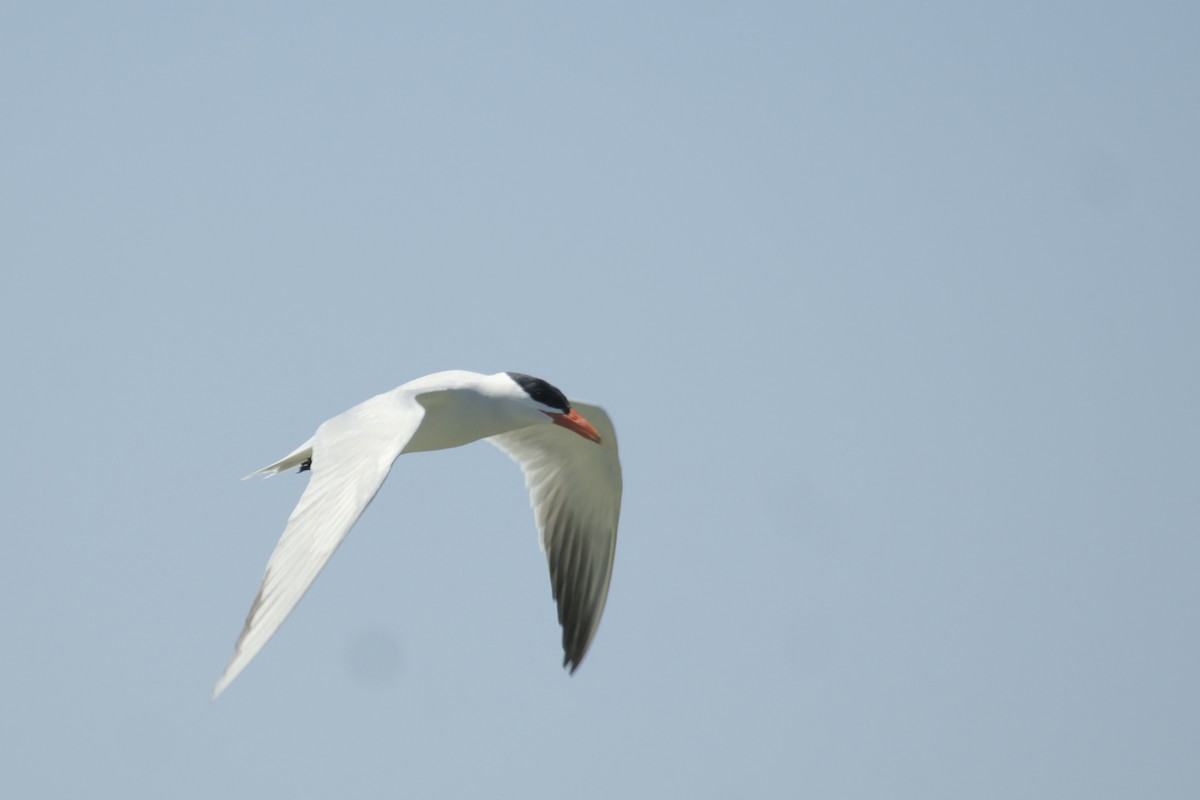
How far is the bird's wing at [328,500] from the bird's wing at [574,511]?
3.52 m

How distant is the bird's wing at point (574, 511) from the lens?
16.2 metres

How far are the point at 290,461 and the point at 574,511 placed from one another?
3.38 meters

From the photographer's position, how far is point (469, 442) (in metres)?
15.1

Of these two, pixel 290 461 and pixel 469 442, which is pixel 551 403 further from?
pixel 290 461

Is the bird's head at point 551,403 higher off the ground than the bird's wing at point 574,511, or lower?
higher

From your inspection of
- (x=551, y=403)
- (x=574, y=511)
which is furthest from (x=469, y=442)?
(x=574, y=511)

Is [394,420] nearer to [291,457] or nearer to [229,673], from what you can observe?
[291,457]

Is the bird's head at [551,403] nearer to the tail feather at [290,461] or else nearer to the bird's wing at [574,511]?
the bird's wing at [574,511]

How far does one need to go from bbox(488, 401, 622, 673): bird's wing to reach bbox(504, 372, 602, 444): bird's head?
3.50 ft

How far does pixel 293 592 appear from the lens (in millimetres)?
9562

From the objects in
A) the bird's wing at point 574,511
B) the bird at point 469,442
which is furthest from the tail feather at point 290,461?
the bird's wing at point 574,511

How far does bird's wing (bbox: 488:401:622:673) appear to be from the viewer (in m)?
16.2

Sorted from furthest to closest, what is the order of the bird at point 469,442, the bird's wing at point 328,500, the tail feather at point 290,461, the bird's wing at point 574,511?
the bird's wing at point 574,511
the tail feather at point 290,461
the bird at point 469,442
the bird's wing at point 328,500

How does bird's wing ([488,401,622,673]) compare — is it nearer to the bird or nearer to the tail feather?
the bird
